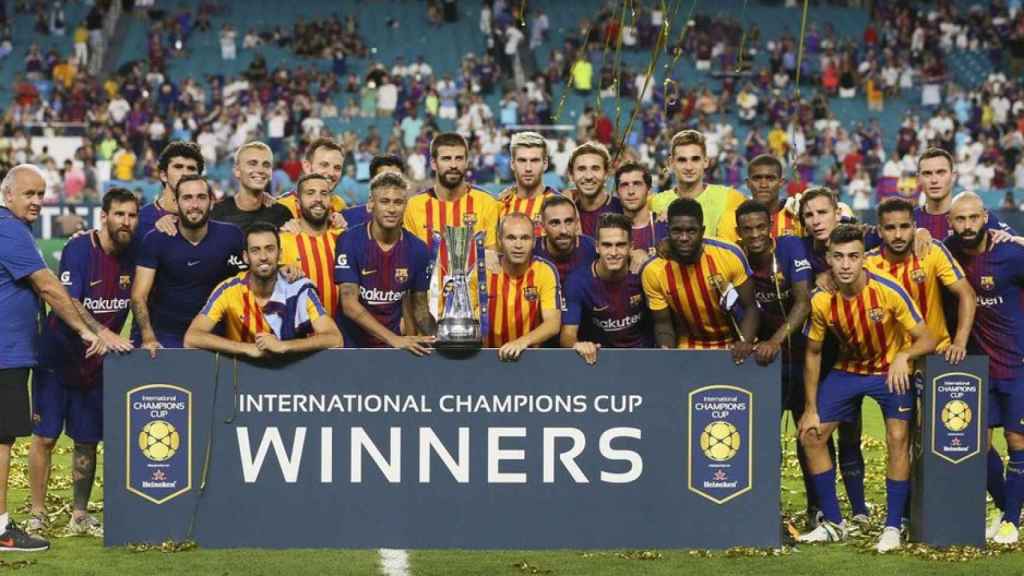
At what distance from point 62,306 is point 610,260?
280cm

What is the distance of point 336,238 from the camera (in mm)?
9383

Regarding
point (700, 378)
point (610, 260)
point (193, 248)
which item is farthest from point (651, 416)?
point (193, 248)

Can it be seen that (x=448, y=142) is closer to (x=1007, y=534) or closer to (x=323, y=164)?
(x=323, y=164)

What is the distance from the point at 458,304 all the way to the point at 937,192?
2.90 metres

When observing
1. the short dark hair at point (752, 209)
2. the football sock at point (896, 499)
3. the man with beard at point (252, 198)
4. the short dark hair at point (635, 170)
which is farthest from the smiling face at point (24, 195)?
the football sock at point (896, 499)

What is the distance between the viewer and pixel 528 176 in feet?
32.5

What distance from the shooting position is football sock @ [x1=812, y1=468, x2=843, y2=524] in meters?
8.77

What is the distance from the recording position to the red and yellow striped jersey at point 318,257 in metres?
9.38

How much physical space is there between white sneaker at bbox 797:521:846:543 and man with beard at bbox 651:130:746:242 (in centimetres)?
178

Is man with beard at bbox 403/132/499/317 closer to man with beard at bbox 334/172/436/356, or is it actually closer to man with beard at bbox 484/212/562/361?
man with beard at bbox 334/172/436/356

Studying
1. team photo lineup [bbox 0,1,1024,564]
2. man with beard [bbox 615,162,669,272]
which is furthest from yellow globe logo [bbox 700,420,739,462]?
man with beard [bbox 615,162,669,272]

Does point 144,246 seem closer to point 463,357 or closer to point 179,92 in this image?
point 463,357

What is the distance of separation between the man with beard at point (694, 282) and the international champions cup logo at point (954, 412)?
3.23ft

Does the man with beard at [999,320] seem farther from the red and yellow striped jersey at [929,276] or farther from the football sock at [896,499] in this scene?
the football sock at [896,499]
